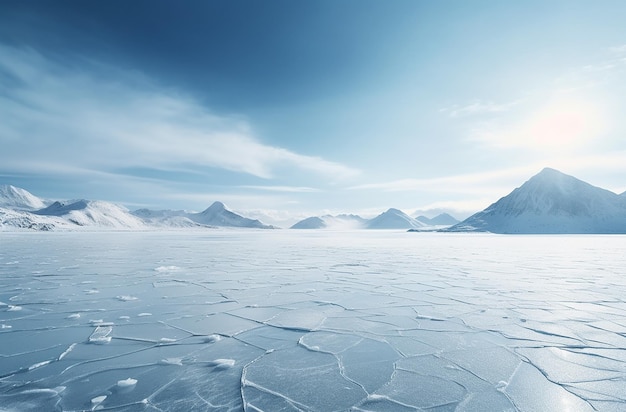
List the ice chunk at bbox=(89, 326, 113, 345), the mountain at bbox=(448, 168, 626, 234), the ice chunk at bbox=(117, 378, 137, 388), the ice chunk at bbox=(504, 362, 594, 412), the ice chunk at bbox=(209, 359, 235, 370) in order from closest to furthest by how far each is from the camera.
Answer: the ice chunk at bbox=(504, 362, 594, 412)
the ice chunk at bbox=(117, 378, 137, 388)
the ice chunk at bbox=(209, 359, 235, 370)
the ice chunk at bbox=(89, 326, 113, 345)
the mountain at bbox=(448, 168, 626, 234)

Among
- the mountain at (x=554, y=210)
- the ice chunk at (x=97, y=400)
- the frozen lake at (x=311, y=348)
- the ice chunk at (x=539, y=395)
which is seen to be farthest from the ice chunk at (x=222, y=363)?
the mountain at (x=554, y=210)

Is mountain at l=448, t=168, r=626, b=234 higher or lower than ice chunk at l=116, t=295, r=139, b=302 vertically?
higher

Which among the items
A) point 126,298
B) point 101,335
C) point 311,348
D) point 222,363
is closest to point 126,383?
point 222,363

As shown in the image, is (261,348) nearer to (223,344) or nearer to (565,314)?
(223,344)

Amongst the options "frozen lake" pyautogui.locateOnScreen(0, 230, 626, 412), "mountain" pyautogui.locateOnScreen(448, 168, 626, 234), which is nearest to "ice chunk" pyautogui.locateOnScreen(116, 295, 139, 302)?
"frozen lake" pyautogui.locateOnScreen(0, 230, 626, 412)

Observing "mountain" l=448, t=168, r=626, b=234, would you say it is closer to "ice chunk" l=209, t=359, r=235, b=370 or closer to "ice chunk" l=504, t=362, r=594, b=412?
"ice chunk" l=504, t=362, r=594, b=412

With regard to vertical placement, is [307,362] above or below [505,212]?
below

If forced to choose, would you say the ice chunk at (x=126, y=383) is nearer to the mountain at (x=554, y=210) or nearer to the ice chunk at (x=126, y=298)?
the ice chunk at (x=126, y=298)

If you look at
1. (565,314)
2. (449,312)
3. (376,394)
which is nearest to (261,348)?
(376,394)

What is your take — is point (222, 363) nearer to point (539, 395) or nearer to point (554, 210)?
point (539, 395)
